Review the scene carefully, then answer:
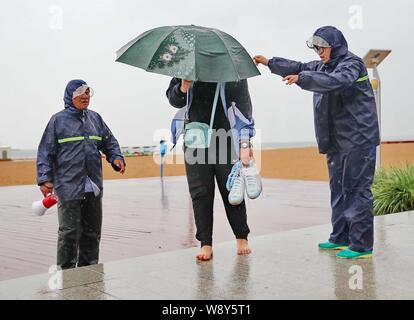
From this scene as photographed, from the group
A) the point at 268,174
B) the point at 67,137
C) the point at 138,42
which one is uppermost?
the point at 138,42

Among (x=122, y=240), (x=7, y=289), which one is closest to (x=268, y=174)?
(x=122, y=240)

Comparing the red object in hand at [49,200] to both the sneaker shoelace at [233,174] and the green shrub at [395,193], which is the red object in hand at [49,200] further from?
the green shrub at [395,193]

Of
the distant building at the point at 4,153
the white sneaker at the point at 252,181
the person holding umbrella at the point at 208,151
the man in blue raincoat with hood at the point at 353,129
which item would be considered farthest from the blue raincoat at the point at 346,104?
the distant building at the point at 4,153

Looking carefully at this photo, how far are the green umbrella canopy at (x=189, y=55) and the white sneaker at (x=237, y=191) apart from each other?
2.63 ft

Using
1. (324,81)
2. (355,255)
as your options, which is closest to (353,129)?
(324,81)

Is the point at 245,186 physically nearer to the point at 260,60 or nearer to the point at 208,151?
the point at 208,151

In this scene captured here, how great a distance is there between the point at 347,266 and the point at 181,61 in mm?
2054

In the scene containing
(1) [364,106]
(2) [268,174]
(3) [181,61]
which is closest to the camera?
(3) [181,61]

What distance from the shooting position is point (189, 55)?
4.36m

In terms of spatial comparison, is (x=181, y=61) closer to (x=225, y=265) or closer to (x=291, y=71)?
(x=291, y=71)

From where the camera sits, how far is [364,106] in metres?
4.66

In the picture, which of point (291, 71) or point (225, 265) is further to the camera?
point (291, 71)

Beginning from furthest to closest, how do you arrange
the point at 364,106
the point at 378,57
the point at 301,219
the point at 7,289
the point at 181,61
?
the point at 378,57 → the point at 301,219 → the point at 364,106 → the point at 181,61 → the point at 7,289

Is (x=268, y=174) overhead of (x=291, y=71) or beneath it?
beneath
